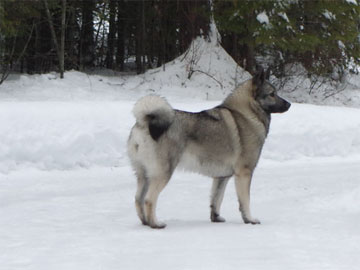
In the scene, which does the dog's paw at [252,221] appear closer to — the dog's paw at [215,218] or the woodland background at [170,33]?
the dog's paw at [215,218]

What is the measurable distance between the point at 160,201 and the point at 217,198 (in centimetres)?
133

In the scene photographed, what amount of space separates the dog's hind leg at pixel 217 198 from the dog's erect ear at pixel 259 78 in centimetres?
107

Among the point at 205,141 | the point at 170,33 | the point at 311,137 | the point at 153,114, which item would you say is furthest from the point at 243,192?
the point at 170,33

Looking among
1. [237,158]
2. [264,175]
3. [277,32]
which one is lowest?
[264,175]

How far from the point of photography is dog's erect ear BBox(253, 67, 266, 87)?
6.43 m

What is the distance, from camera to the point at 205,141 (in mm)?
6105

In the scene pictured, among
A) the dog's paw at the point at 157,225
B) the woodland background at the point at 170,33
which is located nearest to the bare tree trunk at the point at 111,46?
the woodland background at the point at 170,33

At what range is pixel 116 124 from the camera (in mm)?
11062

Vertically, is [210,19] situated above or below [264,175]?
above

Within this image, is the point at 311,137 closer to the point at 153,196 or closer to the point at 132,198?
the point at 132,198

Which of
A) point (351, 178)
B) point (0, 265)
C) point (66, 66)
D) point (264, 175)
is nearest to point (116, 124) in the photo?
point (264, 175)

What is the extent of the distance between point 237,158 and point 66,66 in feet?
48.3

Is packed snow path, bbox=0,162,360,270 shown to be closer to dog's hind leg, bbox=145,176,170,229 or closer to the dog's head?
dog's hind leg, bbox=145,176,170,229

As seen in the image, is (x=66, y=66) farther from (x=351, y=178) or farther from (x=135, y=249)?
(x=135, y=249)
